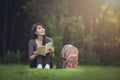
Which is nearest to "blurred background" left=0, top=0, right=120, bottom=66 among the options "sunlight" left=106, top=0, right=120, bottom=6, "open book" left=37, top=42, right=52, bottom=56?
"sunlight" left=106, top=0, right=120, bottom=6

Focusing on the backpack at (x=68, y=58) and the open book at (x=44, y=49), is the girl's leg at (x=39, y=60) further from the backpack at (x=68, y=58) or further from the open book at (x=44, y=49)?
the backpack at (x=68, y=58)

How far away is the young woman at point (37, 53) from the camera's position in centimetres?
682

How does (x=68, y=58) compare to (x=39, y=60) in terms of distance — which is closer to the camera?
(x=39, y=60)

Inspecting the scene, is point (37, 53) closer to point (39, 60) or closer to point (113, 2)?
point (39, 60)

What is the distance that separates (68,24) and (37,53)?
14.0ft

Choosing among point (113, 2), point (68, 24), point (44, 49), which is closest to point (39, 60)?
point (44, 49)

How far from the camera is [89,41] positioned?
10891 mm

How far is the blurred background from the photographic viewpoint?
35.4ft

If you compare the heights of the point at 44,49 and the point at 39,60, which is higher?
the point at 44,49

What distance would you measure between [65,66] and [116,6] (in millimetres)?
4491

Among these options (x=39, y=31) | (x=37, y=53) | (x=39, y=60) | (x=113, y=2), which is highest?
(x=113, y=2)

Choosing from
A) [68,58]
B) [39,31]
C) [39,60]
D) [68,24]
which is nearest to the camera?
[39,60]

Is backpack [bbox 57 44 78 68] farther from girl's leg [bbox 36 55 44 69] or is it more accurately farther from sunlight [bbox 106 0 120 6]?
sunlight [bbox 106 0 120 6]

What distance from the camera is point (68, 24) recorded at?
1091 cm
